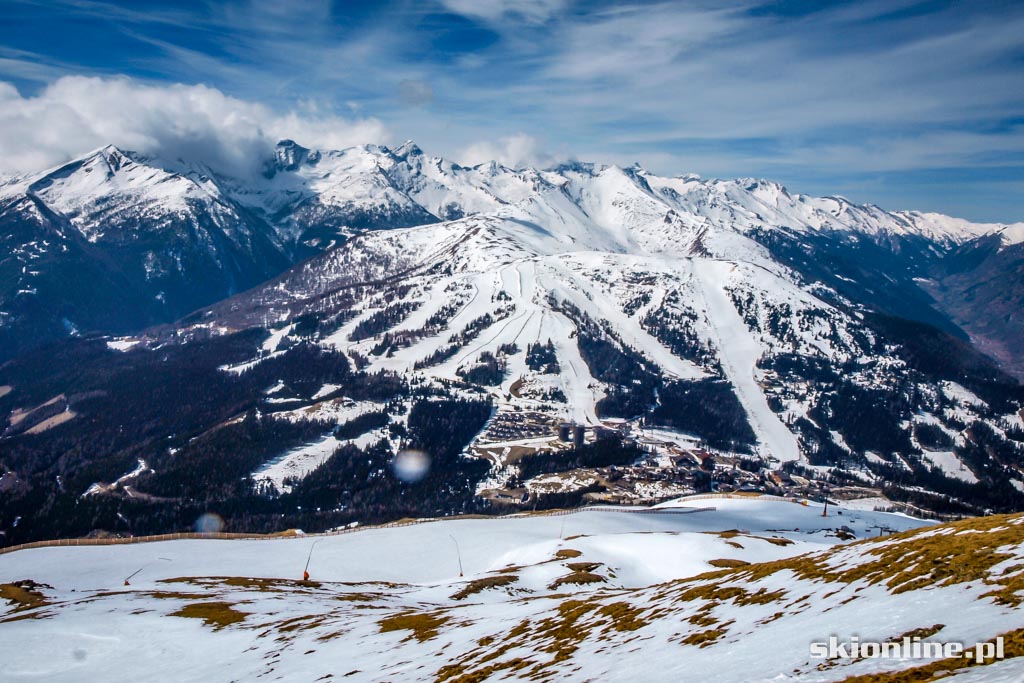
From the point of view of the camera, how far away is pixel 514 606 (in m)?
53.2

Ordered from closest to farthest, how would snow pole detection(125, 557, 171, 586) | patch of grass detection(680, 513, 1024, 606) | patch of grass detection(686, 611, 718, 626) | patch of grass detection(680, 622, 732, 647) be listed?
patch of grass detection(680, 513, 1024, 606) < patch of grass detection(680, 622, 732, 647) < patch of grass detection(686, 611, 718, 626) < snow pole detection(125, 557, 171, 586)

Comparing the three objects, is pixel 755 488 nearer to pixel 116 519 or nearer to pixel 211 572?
pixel 211 572

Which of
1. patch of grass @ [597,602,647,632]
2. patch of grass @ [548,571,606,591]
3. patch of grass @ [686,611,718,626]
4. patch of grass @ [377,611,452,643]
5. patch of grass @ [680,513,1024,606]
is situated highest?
patch of grass @ [680,513,1024,606]

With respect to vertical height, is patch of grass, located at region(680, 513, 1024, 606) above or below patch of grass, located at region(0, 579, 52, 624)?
above

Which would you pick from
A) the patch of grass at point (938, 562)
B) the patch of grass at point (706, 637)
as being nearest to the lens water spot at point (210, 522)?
the patch of grass at point (938, 562)

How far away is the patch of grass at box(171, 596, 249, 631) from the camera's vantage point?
53.4 meters

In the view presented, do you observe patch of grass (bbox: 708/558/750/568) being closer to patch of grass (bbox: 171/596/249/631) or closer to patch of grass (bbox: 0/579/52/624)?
patch of grass (bbox: 171/596/249/631)

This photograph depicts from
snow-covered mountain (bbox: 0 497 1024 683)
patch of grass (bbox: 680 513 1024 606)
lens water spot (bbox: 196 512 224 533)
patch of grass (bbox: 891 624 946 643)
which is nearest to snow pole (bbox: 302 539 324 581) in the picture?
snow-covered mountain (bbox: 0 497 1024 683)

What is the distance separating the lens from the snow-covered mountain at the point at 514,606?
19.9m

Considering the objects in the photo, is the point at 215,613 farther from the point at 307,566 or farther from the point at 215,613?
the point at 307,566

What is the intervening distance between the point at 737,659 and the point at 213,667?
37437mm

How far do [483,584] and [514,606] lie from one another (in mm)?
16956

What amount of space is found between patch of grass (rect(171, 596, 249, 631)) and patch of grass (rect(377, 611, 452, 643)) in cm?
1391

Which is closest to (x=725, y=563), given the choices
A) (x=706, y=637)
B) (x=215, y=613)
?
(x=706, y=637)
